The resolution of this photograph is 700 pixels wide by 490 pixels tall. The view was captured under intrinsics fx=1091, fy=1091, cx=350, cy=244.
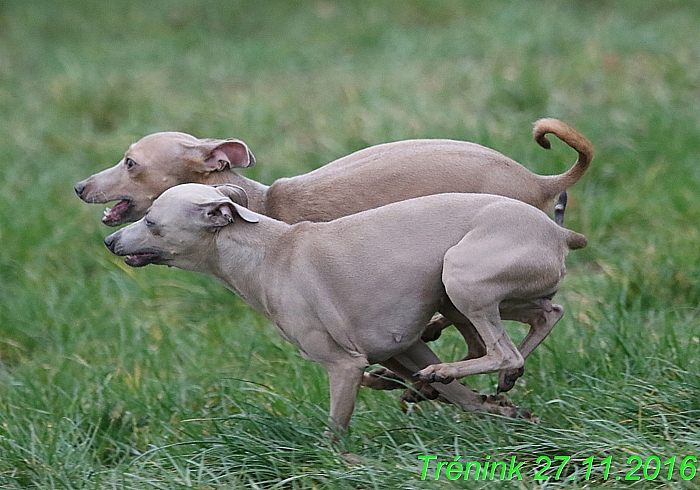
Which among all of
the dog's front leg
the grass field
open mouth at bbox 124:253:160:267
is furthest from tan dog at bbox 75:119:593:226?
the grass field

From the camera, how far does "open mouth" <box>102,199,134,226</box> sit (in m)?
4.45

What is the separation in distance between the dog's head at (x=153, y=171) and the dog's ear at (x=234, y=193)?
0.28 m

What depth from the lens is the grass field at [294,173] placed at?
3908mm

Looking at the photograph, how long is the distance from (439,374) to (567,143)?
1051 millimetres

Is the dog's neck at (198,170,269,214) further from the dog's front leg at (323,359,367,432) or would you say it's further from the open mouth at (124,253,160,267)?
the dog's front leg at (323,359,367,432)

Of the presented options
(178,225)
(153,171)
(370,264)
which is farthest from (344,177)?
(153,171)

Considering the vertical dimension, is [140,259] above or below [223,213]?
below

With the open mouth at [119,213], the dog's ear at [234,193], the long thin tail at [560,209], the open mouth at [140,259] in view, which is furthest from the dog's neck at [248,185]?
the long thin tail at [560,209]

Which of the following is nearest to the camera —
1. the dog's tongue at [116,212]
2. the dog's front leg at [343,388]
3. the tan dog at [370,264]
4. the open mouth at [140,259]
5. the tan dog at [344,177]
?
the tan dog at [370,264]

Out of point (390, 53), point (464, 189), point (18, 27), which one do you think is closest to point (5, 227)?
point (464, 189)

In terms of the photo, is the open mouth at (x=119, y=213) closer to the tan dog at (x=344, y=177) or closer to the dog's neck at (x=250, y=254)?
the tan dog at (x=344, y=177)

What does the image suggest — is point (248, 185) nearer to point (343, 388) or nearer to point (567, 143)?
point (343, 388)

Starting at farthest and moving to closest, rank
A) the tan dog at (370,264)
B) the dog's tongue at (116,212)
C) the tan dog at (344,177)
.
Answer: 1. the dog's tongue at (116,212)
2. the tan dog at (344,177)
3. the tan dog at (370,264)

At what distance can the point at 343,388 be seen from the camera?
3.91m
